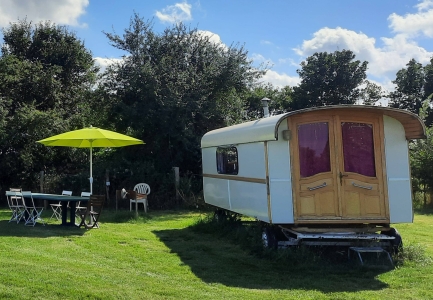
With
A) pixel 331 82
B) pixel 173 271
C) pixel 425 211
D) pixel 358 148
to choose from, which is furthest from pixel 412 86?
pixel 173 271

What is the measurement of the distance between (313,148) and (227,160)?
3011 millimetres

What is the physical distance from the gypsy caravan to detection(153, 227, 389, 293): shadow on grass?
1.84ft

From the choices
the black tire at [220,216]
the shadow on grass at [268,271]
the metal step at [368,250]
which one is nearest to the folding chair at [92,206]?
the shadow on grass at [268,271]

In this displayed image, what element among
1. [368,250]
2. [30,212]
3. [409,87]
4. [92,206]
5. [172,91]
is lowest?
[368,250]

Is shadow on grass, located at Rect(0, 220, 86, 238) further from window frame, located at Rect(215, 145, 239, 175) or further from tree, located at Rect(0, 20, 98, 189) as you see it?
tree, located at Rect(0, 20, 98, 189)

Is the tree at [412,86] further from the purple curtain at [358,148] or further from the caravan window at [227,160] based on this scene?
the purple curtain at [358,148]

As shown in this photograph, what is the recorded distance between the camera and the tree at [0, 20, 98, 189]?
54.6 feet

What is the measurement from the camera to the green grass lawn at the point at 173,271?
575cm

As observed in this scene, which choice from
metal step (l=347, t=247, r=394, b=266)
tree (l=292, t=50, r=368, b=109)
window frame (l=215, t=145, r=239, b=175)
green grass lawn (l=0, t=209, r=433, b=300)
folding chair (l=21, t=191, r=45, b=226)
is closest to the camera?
green grass lawn (l=0, t=209, r=433, b=300)

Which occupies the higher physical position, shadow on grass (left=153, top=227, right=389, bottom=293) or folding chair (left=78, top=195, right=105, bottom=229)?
folding chair (left=78, top=195, right=105, bottom=229)

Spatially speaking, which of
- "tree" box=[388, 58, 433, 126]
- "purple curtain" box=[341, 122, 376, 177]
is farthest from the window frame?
"tree" box=[388, 58, 433, 126]

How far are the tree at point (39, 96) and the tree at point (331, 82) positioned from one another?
1361 centimetres

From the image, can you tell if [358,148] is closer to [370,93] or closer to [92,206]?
[92,206]

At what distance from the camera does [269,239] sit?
8.30m
